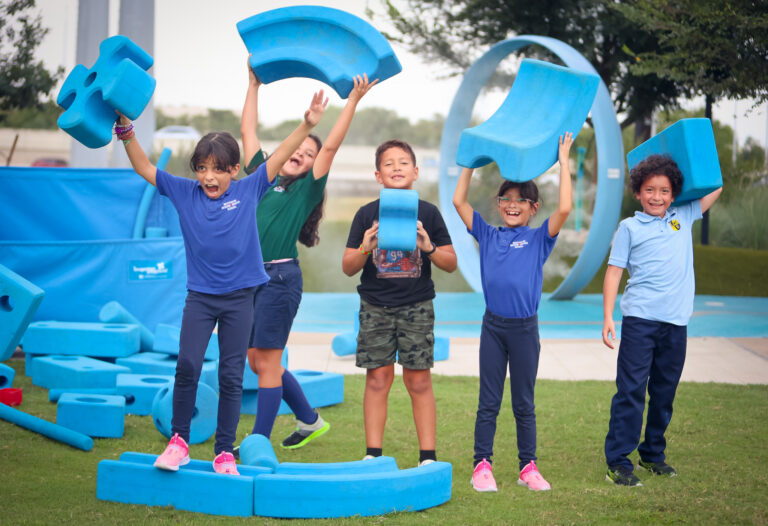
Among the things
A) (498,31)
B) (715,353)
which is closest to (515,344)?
(715,353)

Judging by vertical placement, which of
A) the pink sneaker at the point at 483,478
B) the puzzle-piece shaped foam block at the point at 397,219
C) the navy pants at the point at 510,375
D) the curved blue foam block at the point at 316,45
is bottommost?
the pink sneaker at the point at 483,478

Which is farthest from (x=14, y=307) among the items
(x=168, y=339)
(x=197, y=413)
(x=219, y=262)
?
(x=168, y=339)

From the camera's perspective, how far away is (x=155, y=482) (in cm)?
339

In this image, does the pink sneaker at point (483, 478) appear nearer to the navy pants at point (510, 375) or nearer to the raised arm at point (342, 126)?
the navy pants at point (510, 375)

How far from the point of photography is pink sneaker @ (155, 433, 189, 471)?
3.33m

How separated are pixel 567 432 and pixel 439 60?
12144 mm

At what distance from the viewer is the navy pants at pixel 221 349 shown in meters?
3.45

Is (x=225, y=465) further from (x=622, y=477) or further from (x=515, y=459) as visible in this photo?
(x=622, y=477)

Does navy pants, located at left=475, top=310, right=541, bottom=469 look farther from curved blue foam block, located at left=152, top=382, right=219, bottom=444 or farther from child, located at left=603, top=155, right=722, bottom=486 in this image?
curved blue foam block, located at left=152, top=382, right=219, bottom=444

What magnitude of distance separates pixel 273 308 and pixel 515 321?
1.19 metres

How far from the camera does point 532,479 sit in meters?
3.76

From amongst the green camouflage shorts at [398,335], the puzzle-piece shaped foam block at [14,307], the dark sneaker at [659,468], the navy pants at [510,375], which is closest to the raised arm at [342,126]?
the green camouflage shorts at [398,335]

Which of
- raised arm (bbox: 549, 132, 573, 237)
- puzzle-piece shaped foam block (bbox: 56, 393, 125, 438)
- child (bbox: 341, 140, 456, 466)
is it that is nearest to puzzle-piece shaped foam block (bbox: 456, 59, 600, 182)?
raised arm (bbox: 549, 132, 573, 237)

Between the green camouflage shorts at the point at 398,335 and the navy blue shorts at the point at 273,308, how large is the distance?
0.42 meters
